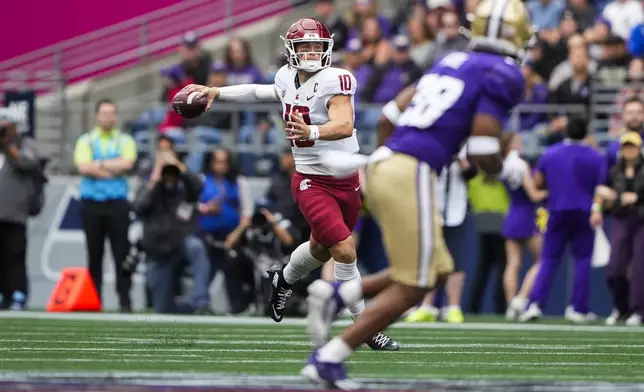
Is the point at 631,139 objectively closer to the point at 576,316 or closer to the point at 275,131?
the point at 576,316

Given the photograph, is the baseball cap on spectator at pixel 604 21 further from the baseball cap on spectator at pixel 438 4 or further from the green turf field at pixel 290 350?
the green turf field at pixel 290 350

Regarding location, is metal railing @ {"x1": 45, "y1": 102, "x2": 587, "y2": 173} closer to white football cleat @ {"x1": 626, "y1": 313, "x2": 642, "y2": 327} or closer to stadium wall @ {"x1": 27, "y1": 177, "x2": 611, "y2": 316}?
stadium wall @ {"x1": 27, "y1": 177, "x2": 611, "y2": 316}

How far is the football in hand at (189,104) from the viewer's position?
872 cm

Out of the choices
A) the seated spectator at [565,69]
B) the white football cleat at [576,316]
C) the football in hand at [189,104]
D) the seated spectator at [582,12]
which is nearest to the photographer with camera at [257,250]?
the white football cleat at [576,316]

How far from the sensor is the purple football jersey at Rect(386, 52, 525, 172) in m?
6.55

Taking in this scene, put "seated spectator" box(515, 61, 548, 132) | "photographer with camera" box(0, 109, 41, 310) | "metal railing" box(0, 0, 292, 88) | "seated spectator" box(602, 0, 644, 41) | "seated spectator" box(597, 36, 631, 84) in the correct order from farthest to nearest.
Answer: "metal railing" box(0, 0, 292, 88) < "seated spectator" box(602, 0, 644, 41) < "seated spectator" box(515, 61, 548, 132) < "seated spectator" box(597, 36, 631, 84) < "photographer with camera" box(0, 109, 41, 310)

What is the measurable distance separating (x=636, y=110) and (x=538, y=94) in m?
2.60

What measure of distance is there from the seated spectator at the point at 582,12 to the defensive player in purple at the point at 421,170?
11628 millimetres

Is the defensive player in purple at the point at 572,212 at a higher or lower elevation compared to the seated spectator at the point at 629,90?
lower

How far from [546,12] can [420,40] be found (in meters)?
1.61

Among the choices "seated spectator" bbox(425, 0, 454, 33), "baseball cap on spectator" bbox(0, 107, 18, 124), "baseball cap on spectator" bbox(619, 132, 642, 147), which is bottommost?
"baseball cap on spectator" bbox(619, 132, 642, 147)

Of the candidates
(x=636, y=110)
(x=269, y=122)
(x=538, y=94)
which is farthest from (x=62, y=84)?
(x=636, y=110)

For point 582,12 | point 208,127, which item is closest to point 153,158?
point 208,127

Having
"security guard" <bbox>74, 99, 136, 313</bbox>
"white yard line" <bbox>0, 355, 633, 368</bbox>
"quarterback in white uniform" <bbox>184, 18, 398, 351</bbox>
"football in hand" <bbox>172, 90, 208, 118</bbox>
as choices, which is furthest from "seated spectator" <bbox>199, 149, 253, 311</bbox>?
"white yard line" <bbox>0, 355, 633, 368</bbox>
